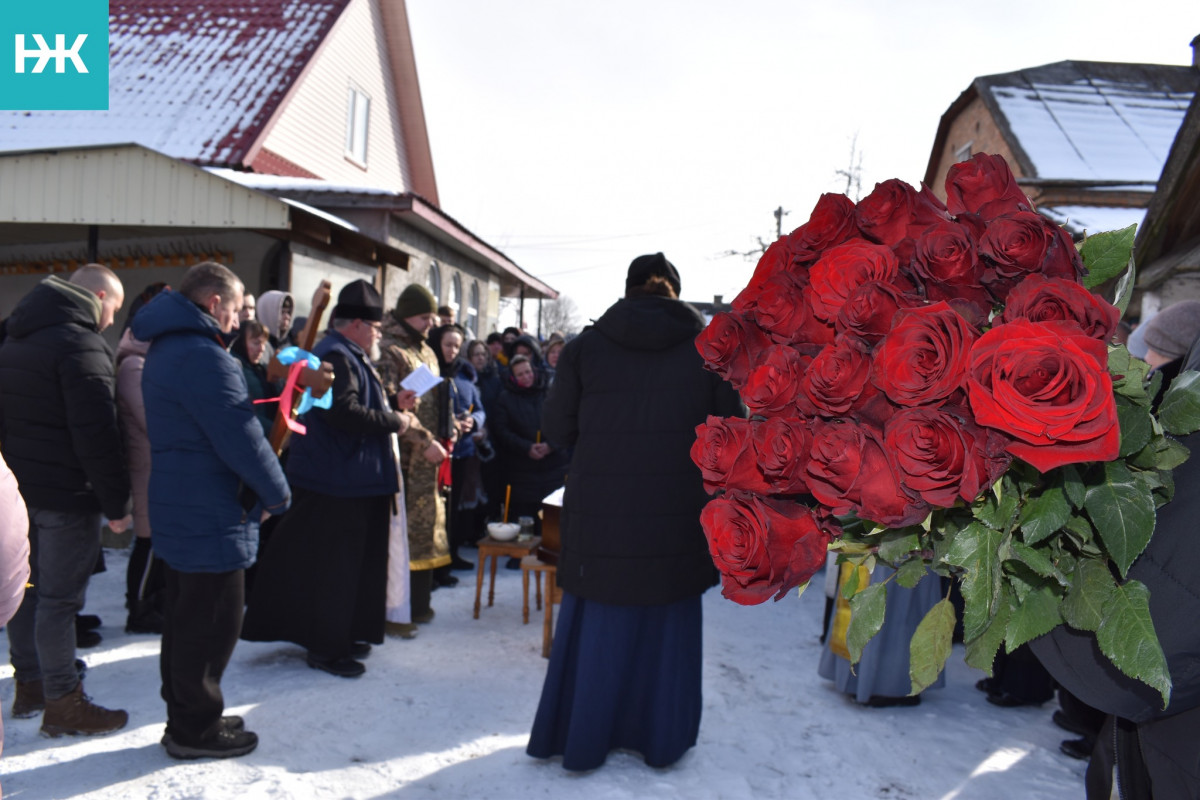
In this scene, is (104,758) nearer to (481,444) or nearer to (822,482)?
(822,482)

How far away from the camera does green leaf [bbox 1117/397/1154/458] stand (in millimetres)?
1055

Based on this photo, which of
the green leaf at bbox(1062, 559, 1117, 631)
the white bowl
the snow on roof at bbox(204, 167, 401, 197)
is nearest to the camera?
the green leaf at bbox(1062, 559, 1117, 631)

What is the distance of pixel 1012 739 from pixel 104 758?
4.14 meters

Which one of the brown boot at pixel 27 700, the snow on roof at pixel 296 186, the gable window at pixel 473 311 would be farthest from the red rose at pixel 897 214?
the gable window at pixel 473 311

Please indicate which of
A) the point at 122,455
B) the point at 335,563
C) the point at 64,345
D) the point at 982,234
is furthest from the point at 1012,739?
the point at 64,345

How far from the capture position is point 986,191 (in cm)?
119

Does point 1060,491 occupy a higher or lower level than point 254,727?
higher

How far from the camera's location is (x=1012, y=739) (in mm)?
4129

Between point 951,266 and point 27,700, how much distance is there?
14.2 ft

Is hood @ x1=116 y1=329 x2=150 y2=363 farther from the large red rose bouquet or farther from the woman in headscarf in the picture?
the large red rose bouquet

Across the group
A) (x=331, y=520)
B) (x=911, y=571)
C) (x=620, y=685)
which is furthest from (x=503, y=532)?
(x=911, y=571)

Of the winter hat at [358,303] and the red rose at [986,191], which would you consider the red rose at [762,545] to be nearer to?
the red rose at [986,191]

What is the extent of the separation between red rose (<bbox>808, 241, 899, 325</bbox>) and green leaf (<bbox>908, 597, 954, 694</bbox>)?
445 millimetres

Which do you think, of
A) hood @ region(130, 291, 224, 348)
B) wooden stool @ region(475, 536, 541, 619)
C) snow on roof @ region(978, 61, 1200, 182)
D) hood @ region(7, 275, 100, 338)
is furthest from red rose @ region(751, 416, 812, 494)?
snow on roof @ region(978, 61, 1200, 182)
